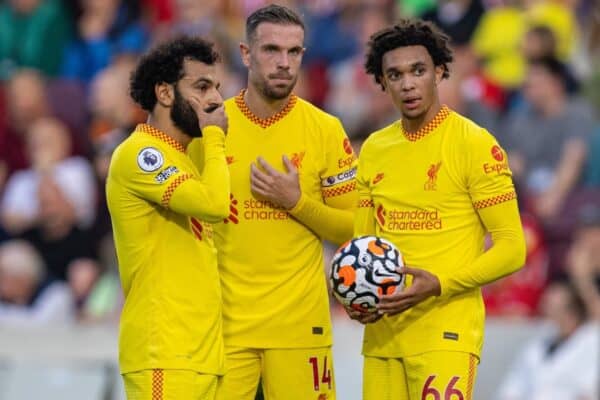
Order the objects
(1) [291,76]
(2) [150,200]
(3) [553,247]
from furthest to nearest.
Answer: (3) [553,247]
(1) [291,76]
(2) [150,200]

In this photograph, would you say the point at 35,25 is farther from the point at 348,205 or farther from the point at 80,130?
the point at 348,205

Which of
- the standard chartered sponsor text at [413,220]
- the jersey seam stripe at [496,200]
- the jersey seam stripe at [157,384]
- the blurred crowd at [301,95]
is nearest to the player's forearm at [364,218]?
the standard chartered sponsor text at [413,220]

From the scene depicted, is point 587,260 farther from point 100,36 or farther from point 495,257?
point 100,36

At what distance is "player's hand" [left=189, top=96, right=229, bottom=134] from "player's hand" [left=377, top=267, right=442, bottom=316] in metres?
1.18

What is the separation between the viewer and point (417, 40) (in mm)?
8344

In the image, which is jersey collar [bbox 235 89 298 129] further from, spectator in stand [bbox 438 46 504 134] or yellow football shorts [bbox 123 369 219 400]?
spectator in stand [bbox 438 46 504 134]

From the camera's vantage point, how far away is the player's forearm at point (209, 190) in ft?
26.0

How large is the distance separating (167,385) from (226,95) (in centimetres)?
741

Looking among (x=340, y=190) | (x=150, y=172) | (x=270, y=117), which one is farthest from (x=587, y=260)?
(x=150, y=172)

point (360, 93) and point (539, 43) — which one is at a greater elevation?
point (539, 43)

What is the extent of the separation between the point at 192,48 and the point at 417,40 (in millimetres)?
1165

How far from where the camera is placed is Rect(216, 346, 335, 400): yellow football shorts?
8703 millimetres

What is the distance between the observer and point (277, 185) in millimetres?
8664

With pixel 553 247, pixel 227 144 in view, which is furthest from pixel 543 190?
pixel 227 144
